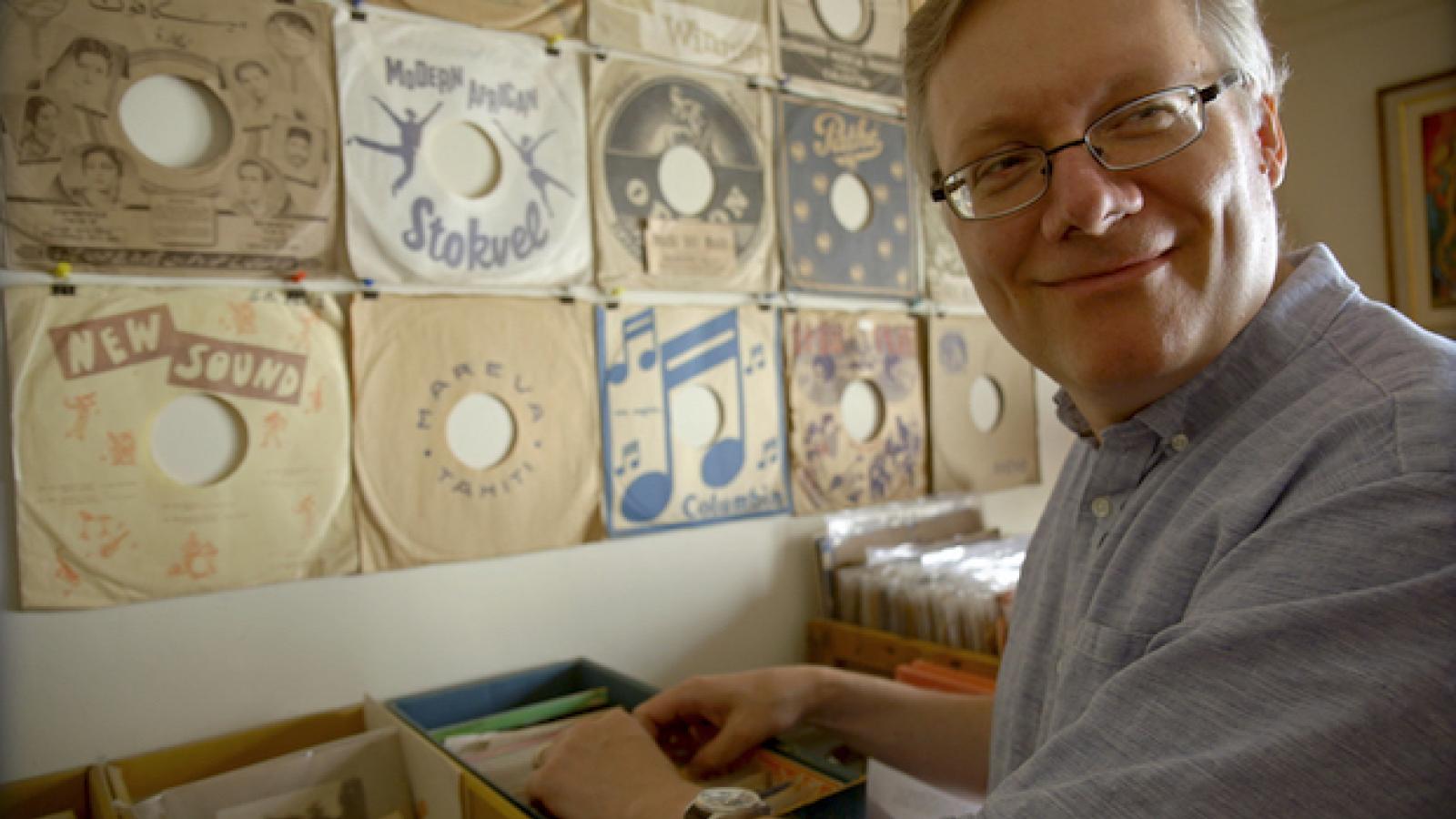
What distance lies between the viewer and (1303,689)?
440 millimetres

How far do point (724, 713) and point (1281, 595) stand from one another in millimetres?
679

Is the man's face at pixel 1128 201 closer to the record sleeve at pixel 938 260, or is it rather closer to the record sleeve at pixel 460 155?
the record sleeve at pixel 460 155

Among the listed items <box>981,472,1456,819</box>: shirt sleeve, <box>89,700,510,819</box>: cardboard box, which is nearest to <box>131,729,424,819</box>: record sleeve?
<box>89,700,510,819</box>: cardboard box

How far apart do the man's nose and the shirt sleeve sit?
0.73 ft

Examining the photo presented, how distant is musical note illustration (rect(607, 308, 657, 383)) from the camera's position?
1.40m

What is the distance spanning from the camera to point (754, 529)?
155 cm

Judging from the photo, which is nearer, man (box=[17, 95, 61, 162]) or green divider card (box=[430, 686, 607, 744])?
man (box=[17, 95, 61, 162])

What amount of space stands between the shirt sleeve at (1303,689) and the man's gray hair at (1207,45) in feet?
1.12

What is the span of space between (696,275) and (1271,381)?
3.30 ft

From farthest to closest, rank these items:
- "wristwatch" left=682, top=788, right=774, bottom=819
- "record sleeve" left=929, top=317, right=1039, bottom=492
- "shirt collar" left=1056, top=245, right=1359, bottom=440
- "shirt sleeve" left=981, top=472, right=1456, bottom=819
→ "record sleeve" left=929, top=317, right=1039, bottom=492
"wristwatch" left=682, top=788, right=774, bottom=819
"shirt collar" left=1056, top=245, right=1359, bottom=440
"shirt sleeve" left=981, top=472, right=1456, bottom=819

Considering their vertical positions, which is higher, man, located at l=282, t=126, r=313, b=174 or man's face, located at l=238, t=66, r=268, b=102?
man's face, located at l=238, t=66, r=268, b=102

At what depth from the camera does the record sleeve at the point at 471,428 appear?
3.94 feet

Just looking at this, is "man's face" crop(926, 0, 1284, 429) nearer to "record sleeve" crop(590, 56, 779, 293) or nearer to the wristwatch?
the wristwatch

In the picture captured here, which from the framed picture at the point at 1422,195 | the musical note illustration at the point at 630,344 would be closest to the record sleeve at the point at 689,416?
the musical note illustration at the point at 630,344
